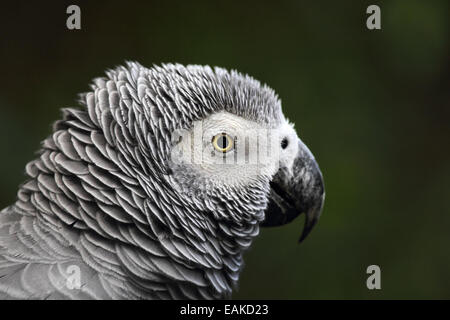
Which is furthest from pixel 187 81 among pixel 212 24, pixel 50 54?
pixel 50 54

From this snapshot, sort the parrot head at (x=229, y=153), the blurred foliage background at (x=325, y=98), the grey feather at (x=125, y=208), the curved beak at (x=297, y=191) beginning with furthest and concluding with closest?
the blurred foliage background at (x=325, y=98)
the curved beak at (x=297, y=191)
the parrot head at (x=229, y=153)
the grey feather at (x=125, y=208)

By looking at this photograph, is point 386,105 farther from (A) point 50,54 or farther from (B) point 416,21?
(A) point 50,54

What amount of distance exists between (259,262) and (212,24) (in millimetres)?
1474

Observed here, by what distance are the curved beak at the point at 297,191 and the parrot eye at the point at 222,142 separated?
0.18m

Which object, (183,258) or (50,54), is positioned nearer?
(183,258)

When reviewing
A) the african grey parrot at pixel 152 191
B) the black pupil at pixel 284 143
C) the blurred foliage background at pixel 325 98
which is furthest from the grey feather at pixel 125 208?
the blurred foliage background at pixel 325 98

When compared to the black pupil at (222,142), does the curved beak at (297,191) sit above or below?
below

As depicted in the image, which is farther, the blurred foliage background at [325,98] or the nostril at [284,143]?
the blurred foliage background at [325,98]

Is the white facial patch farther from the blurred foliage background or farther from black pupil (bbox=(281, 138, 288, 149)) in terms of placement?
the blurred foliage background

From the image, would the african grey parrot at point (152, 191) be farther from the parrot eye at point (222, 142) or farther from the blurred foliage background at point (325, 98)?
the blurred foliage background at point (325, 98)

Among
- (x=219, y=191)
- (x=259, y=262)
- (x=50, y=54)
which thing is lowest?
(x=259, y=262)

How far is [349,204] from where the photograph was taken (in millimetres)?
2590

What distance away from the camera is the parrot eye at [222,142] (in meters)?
1.24

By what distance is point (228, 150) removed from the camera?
1.24 meters
